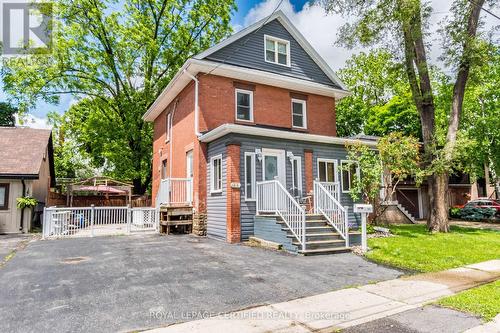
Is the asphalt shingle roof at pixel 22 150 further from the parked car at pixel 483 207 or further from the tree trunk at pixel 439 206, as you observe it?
the parked car at pixel 483 207

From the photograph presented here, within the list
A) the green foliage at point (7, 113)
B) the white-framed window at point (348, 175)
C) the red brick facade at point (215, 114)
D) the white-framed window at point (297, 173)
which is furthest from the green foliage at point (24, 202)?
the green foliage at point (7, 113)

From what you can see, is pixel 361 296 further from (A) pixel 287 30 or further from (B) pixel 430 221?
(A) pixel 287 30

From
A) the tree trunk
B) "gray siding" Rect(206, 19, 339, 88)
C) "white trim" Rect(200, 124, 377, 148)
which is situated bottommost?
the tree trunk

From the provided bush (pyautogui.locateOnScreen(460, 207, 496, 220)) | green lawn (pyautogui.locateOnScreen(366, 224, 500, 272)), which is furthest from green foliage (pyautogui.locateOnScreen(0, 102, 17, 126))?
bush (pyautogui.locateOnScreen(460, 207, 496, 220))

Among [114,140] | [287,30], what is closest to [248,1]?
[287,30]

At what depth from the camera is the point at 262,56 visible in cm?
1509

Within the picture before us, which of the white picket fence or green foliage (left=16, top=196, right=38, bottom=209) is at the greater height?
green foliage (left=16, top=196, right=38, bottom=209)

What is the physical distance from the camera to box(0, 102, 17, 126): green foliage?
35.5 m

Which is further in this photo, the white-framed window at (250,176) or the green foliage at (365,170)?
the green foliage at (365,170)

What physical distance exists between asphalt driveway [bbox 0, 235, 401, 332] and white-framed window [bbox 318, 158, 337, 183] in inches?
196

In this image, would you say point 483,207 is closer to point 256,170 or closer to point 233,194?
point 256,170

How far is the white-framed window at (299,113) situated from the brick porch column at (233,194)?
5337mm

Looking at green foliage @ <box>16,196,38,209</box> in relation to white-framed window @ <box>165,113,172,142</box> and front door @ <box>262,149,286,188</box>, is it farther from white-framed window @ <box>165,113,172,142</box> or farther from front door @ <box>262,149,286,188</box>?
front door @ <box>262,149,286,188</box>

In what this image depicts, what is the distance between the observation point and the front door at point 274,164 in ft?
39.8
